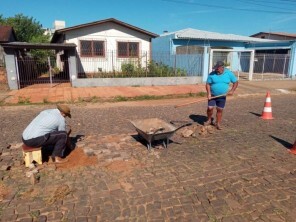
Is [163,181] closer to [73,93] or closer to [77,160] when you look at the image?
[77,160]

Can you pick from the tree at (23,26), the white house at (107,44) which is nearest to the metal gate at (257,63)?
the white house at (107,44)

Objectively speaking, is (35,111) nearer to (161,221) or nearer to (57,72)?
(161,221)

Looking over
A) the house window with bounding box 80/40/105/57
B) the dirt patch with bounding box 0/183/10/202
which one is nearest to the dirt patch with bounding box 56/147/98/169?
the dirt patch with bounding box 0/183/10/202

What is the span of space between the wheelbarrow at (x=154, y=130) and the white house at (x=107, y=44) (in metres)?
12.5

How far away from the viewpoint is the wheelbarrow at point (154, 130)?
Answer: 512 cm

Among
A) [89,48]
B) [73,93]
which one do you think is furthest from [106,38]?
[73,93]

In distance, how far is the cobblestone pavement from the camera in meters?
3.34

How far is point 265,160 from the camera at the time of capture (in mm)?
4922

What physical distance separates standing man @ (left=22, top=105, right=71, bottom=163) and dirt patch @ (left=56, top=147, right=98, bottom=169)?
14 cm

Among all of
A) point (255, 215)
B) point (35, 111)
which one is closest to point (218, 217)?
point (255, 215)

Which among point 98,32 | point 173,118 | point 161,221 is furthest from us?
point 98,32

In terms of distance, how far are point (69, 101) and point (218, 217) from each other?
8959mm

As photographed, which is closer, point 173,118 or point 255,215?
point 255,215

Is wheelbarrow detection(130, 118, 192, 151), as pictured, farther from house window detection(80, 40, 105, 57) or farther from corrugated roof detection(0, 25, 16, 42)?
corrugated roof detection(0, 25, 16, 42)
